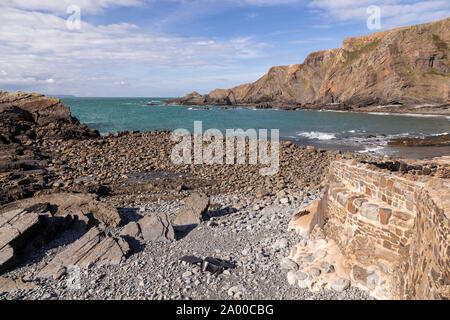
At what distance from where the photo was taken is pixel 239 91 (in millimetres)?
128375

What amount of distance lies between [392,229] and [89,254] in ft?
25.0

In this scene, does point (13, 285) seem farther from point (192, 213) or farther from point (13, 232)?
point (192, 213)

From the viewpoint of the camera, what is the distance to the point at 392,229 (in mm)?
5805

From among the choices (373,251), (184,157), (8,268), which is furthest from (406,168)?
(184,157)

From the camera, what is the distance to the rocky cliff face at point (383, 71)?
67.1 meters

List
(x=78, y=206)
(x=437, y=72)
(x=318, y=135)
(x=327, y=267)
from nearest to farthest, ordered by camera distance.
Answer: (x=327, y=267) → (x=78, y=206) → (x=318, y=135) → (x=437, y=72)

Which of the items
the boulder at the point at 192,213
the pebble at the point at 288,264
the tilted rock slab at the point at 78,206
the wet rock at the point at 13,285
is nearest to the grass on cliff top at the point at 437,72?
the boulder at the point at 192,213

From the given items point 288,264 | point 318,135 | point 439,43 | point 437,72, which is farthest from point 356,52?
point 288,264

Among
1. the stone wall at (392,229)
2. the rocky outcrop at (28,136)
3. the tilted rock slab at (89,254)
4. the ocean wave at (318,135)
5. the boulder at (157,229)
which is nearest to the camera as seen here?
the stone wall at (392,229)

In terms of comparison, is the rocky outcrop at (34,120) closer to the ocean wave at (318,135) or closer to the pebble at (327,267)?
the ocean wave at (318,135)

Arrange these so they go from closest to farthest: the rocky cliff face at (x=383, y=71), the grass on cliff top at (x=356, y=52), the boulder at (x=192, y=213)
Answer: the boulder at (x=192, y=213)
the rocky cliff face at (x=383, y=71)
the grass on cliff top at (x=356, y=52)

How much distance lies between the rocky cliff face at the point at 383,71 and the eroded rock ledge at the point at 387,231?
7264 centimetres
